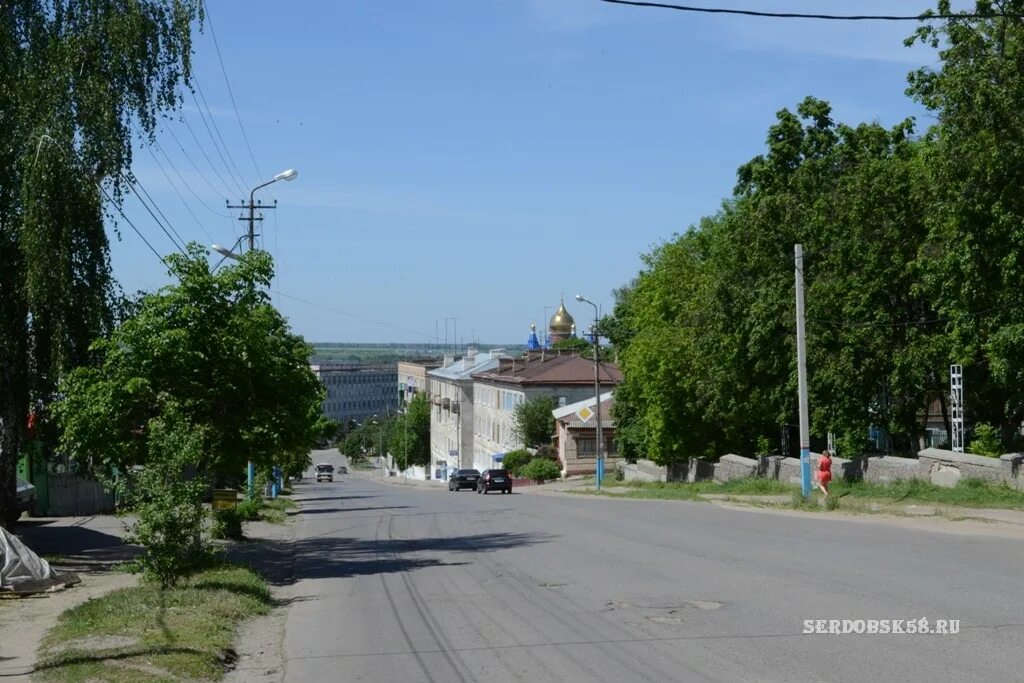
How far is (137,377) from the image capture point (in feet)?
62.7

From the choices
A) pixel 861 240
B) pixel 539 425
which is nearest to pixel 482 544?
pixel 861 240

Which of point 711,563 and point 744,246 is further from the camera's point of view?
point 744,246

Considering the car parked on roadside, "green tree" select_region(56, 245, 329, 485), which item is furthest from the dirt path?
the car parked on roadside

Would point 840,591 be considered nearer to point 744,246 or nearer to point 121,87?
point 121,87

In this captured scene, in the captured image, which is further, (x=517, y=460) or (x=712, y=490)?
(x=517, y=460)

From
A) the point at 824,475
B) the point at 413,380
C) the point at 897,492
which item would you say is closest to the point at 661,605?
the point at 897,492

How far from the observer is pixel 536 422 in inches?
3260

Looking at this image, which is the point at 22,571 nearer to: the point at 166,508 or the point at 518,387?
the point at 166,508

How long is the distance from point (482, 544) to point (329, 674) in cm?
1358

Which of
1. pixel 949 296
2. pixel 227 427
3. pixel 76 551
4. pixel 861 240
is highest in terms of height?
pixel 861 240

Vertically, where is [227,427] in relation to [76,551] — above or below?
above

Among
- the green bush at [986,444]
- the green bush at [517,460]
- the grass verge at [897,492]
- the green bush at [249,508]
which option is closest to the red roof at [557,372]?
Result: the green bush at [517,460]

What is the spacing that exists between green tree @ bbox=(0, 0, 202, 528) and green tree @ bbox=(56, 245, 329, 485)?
0.92 meters

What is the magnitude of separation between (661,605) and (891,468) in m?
21.1
